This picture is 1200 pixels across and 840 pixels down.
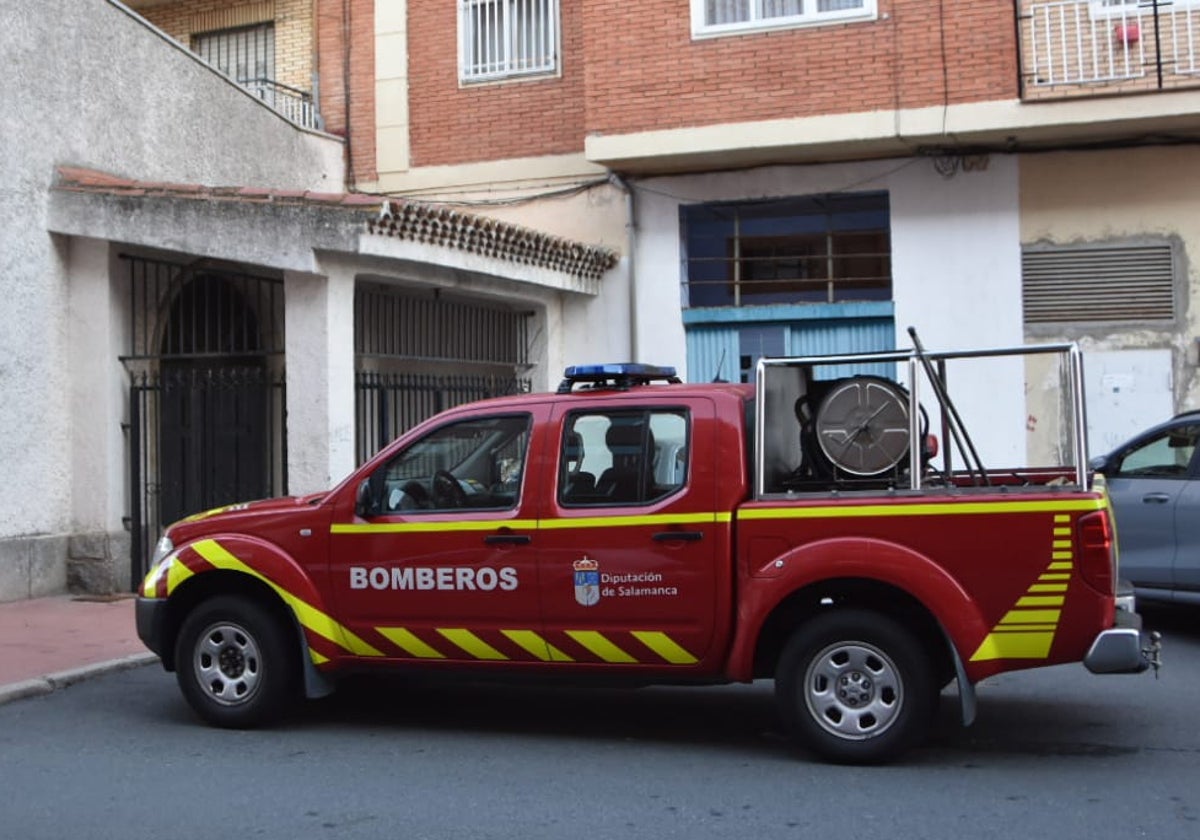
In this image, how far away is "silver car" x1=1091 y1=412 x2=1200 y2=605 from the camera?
9427 millimetres

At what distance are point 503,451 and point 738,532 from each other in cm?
133

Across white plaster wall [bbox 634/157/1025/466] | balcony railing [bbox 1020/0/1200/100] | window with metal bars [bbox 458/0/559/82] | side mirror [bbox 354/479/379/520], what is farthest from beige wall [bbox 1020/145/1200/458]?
side mirror [bbox 354/479/379/520]

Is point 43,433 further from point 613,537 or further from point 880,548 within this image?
point 880,548

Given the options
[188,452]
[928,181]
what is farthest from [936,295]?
[188,452]

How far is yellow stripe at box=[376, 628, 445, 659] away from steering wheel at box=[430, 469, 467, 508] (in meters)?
0.67

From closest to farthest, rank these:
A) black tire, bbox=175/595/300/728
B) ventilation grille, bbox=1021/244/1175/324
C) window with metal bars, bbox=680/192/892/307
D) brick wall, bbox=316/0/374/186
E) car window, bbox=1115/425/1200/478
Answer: black tire, bbox=175/595/300/728, car window, bbox=1115/425/1200/478, ventilation grille, bbox=1021/244/1175/324, window with metal bars, bbox=680/192/892/307, brick wall, bbox=316/0/374/186

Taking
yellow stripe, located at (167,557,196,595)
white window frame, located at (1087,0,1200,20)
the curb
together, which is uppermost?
white window frame, located at (1087,0,1200,20)

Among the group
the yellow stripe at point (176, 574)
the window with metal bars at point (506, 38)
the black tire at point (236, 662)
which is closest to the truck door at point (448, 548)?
the black tire at point (236, 662)

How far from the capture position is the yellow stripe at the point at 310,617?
7027mm

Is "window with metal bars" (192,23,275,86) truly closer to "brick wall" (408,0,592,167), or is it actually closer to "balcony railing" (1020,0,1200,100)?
"brick wall" (408,0,592,167)

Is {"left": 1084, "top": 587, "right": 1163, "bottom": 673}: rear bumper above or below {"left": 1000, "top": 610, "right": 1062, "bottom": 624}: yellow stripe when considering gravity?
below

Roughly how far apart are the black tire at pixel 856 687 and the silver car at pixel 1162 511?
162 inches

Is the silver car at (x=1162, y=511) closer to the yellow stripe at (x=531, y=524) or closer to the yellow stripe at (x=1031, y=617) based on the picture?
the yellow stripe at (x=1031, y=617)

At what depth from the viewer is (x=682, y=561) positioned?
254 inches
